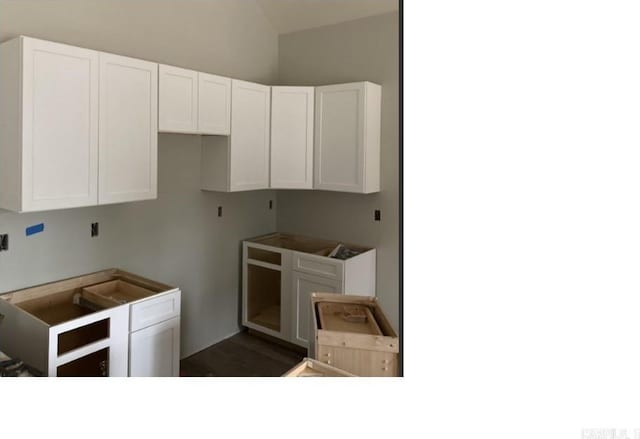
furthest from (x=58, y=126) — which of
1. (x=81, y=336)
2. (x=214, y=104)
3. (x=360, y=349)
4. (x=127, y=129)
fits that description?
(x=360, y=349)

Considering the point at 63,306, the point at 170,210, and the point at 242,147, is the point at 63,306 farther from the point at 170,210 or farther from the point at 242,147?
the point at 242,147

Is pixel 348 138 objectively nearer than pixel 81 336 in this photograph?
No

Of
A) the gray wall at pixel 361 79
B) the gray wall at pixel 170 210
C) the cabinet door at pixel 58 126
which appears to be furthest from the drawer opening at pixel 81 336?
the gray wall at pixel 361 79

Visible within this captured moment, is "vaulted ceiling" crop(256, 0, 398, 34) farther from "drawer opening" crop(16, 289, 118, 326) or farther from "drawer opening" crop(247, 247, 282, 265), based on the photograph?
"drawer opening" crop(16, 289, 118, 326)

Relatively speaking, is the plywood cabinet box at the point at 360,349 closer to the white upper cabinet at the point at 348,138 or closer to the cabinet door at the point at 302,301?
the cabinet door at the point at 302,301

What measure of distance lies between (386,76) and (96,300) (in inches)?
79.8

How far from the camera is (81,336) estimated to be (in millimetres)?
1938

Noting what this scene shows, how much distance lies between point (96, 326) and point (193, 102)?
4.02 feet

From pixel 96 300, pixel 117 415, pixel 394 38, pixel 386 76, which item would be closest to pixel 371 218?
pixel 386 76

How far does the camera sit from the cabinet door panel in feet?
8.05

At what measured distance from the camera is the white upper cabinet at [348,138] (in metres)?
2.44
